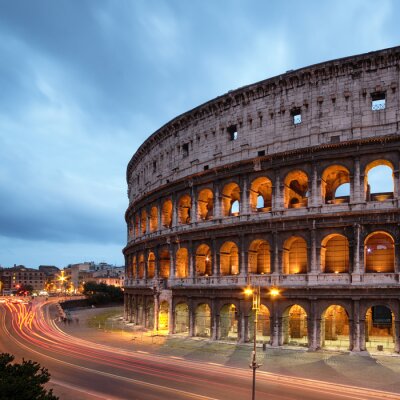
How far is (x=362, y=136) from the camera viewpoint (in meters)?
31.0

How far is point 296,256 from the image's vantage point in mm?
34562

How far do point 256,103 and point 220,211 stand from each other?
918 cm

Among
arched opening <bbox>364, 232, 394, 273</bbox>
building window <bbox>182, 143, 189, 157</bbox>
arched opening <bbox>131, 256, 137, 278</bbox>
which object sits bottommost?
arched opening <bbox>131, 256, 137, 278</bbox>

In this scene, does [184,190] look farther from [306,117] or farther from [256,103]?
[306,117]

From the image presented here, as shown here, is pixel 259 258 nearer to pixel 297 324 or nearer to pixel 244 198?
pixel 244 198

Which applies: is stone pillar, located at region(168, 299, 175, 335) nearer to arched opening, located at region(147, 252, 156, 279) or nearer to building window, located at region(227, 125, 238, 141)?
arched opening, located at region(147, 252, 156, 279)

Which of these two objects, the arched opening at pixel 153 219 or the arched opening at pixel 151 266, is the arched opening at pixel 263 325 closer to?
the arched opening at pixel 151 266

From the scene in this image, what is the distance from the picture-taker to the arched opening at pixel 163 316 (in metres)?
43.0

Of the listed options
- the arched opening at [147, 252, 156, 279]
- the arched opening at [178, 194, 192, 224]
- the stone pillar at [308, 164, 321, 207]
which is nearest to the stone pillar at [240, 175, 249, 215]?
the stone pillar at [308, 164, 321, 207]

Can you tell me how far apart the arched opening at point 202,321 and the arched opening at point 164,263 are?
22.9ft

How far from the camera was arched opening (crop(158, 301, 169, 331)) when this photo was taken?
141 feet

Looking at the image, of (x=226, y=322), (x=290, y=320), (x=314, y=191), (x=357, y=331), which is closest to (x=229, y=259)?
(x=226, y=322)

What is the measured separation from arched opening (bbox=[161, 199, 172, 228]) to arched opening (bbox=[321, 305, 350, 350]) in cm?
1812

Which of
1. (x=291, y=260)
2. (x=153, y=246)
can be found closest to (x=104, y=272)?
(x=153, y=246)
